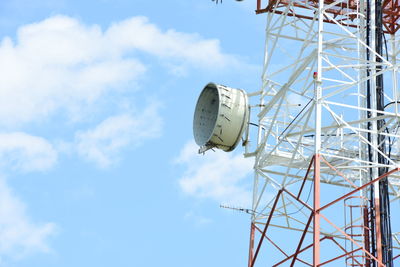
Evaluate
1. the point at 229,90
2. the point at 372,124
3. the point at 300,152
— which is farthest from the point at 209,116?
the point at 372,124

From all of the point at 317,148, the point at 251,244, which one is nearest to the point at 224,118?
the point at 317,148

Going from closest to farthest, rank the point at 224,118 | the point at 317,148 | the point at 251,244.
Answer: the point at 317,148
the point at 224,118
the point at 251,244

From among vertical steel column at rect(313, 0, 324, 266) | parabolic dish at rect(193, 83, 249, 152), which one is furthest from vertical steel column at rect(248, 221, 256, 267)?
vertical steel column at rect(313, 0, 324, 266)

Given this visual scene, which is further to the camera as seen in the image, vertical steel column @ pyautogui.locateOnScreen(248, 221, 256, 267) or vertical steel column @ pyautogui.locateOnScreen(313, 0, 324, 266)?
vertical steel column @ pyautogui.locateOnScreen(248, 221, 256, 267)

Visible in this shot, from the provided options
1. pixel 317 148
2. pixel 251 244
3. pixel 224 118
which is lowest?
pixel 251 244

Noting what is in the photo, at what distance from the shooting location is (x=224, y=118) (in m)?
40.0

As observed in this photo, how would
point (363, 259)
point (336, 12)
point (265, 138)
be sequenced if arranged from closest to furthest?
point (363, 259) < point (265, 138) < point (336, 12)

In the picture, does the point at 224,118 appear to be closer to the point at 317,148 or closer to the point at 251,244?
the point at 317,148

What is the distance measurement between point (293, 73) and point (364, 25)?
6.00 metres

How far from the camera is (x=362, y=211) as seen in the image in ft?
129

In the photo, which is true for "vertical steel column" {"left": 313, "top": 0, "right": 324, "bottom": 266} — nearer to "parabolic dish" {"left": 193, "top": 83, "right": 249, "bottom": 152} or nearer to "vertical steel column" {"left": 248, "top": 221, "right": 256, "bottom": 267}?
"parabolic dish" {"left": 193, "top": 83, "right": 249, "bottom": 152}

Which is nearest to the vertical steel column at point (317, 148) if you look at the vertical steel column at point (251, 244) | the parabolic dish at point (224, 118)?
the parabolic dish at point (224, 118)

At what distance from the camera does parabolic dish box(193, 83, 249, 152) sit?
131ft

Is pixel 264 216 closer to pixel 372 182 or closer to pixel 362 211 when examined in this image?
pixel 362 211
